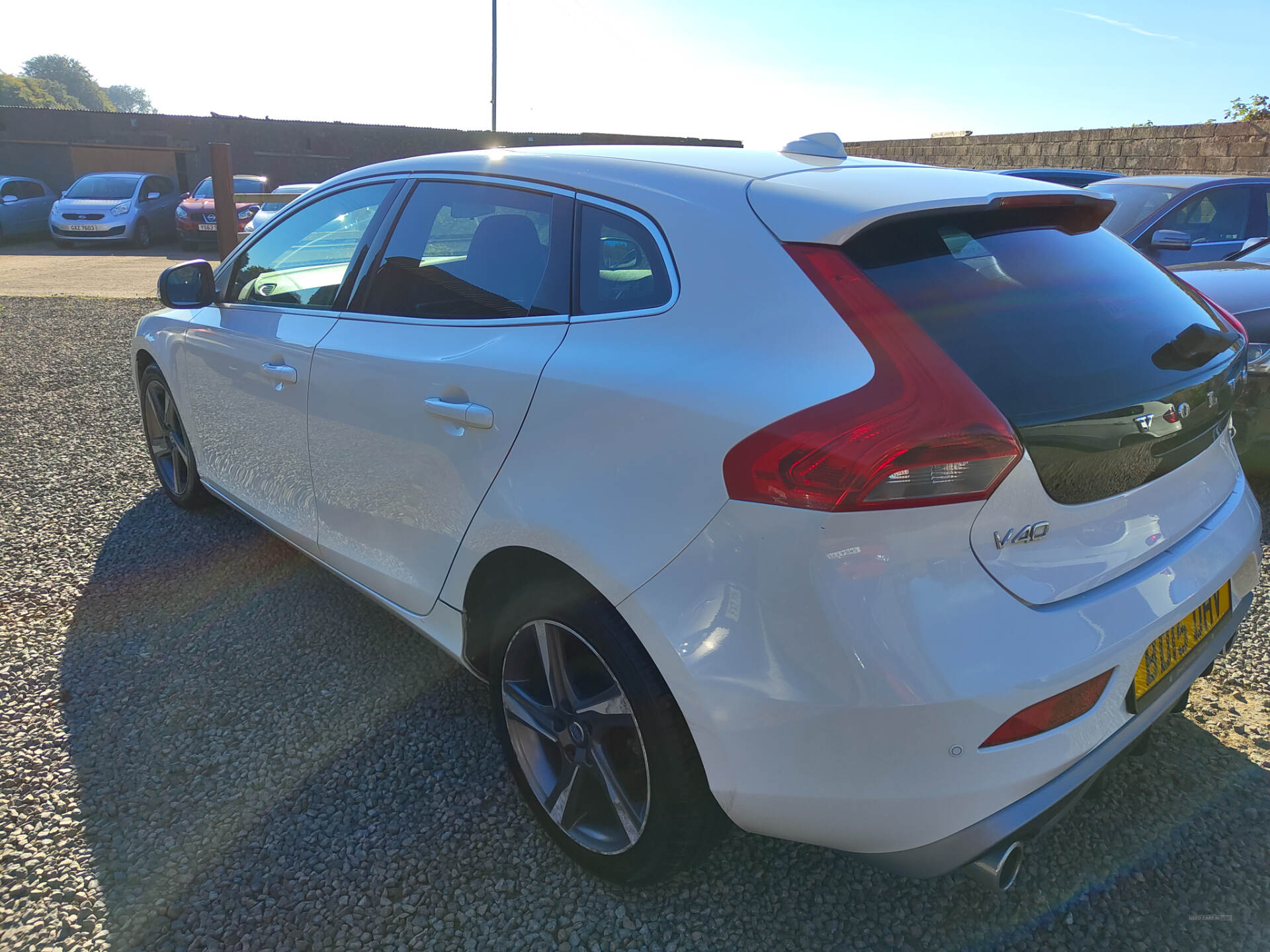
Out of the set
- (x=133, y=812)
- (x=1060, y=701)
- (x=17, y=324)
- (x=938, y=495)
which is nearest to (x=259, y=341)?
(x=133, y=812)

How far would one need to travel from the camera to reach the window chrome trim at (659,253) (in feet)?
5.98

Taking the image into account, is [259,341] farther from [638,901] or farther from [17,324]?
[17,324]

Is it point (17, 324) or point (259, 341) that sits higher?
point (259, 341)

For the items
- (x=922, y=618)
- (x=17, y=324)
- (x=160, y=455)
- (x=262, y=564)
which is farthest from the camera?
(x=17, y=324)

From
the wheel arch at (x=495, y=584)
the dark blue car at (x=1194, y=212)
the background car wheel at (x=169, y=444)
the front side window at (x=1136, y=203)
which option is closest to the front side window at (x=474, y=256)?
the wheel arch at (x=495, y=584)

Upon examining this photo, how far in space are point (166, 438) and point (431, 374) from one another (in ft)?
9.02

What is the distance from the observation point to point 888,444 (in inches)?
57.7

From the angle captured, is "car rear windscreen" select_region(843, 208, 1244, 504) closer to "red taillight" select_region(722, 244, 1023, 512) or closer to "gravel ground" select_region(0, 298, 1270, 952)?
"red taillight" select_region(722, 244, 1023, 512)

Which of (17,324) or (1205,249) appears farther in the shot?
(17,324)

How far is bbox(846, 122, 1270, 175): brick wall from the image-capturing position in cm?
1266

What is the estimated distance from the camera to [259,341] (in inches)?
122

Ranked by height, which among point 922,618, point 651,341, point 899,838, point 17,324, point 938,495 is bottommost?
point 17,324

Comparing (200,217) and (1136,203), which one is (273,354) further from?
(200,217)

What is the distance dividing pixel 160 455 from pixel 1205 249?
733cm
